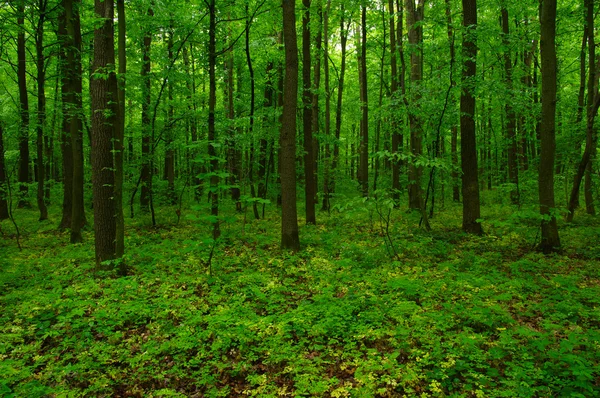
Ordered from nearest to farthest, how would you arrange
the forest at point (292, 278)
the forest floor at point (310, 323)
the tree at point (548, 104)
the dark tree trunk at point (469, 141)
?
the forest floor at point (310, 323) → the forest at point (292, 278) → the tree at point (548, 104) → the dark tree trunk at point (469, 141)

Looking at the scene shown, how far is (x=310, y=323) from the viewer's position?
512 cm

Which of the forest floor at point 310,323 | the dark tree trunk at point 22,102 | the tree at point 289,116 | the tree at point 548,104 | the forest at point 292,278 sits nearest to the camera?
the forest floor at point 310,323

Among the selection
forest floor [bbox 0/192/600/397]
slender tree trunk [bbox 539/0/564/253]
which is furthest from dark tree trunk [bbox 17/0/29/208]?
slender tree trunk [bbox 539/0/564/253]

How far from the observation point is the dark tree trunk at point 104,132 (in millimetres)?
7059

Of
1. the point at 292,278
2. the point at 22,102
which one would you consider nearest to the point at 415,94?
the point at 292,278

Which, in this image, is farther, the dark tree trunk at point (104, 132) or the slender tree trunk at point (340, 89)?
the slender tree trunk at point (340, 89)

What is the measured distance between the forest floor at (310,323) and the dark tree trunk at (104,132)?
930mm

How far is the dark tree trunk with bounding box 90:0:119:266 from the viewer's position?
23.2ft

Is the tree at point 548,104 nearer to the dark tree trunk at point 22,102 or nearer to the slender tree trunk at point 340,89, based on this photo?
the slender tree trunk at point 340,89

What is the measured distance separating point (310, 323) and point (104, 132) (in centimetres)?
603

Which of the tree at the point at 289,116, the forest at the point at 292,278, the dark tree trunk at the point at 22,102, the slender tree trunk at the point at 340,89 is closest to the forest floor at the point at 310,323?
the forest at the point at 292,278

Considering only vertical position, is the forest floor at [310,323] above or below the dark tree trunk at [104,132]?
below

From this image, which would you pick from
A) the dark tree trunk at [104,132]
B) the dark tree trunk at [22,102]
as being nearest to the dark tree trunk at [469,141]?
the dark tree trunk at [104,132]

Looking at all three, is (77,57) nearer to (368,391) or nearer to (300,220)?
(300,220)
